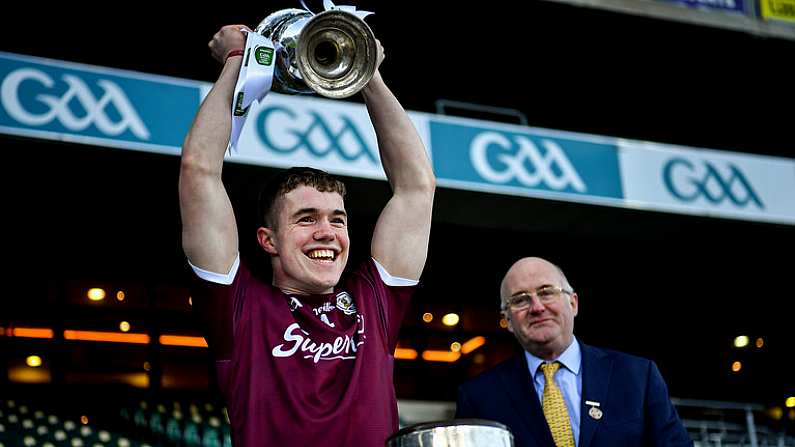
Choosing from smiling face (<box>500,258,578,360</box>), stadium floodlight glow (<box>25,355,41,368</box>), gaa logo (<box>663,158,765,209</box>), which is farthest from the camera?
stadium floodlight glow (<box>25,355,41,368</box>)

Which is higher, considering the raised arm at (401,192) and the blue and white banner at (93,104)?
the blue and white banner at (93,104)

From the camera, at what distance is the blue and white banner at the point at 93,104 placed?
6559 mm

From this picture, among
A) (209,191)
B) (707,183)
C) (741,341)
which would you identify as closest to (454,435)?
(209,191)

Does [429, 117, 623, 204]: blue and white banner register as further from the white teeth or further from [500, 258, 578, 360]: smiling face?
the white teeth

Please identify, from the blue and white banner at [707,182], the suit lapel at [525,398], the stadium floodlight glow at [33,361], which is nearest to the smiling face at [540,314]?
the suit lapel at [525,398]

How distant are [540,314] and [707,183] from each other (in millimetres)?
5075

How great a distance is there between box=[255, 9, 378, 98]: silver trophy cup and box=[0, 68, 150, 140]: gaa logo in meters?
4.40

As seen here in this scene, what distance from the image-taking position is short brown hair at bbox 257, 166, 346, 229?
8.70 ft

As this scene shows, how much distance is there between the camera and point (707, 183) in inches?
334

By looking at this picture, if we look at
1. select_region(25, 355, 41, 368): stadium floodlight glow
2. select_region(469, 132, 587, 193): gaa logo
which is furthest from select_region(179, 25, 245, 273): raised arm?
select_region(25, 355, 41, 368): stadium floodlight glow

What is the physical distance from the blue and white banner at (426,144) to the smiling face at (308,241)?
13.7 ft

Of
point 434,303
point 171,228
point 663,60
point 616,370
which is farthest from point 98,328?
point 616,370

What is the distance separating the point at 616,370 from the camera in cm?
370

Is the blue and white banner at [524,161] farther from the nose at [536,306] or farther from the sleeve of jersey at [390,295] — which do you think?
the sleeve of jersey at [390,295]
